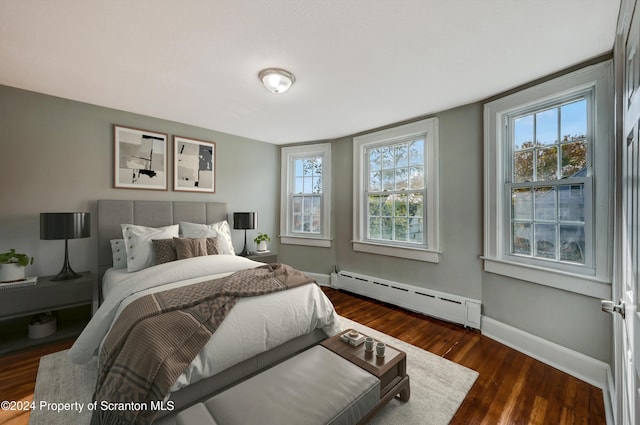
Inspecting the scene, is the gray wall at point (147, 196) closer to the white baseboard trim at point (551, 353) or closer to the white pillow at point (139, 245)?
the white baseboard trim at point (551, 353)

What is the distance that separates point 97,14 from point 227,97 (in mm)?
1211

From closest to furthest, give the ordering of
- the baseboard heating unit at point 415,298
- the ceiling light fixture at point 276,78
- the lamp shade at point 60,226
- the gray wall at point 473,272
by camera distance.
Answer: the gray wall at point 473,272
the ceiling light fixture at point 276,78
the lamp shade at point 60,226
the baseboard heating unit at point 415,298

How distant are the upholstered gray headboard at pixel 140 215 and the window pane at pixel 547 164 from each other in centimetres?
388

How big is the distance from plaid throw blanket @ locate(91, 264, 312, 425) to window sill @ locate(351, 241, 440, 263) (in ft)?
6.95

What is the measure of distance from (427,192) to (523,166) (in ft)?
3.21

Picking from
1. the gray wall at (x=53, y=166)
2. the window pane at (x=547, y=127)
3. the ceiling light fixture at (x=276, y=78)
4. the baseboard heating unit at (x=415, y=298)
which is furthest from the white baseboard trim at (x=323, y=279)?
the window pane at (x=547, y=127)

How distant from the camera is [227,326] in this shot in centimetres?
162

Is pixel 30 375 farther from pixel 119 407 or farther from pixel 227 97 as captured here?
pixel 227 97

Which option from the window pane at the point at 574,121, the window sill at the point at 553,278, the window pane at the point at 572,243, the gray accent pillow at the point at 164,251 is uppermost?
the window pane at the point at 574,121

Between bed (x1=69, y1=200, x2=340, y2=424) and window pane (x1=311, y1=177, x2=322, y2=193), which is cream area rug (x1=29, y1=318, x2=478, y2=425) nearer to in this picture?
bed (x1=69, y1=200, x2=340, y2=424)

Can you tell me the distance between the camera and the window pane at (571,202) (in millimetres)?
2092

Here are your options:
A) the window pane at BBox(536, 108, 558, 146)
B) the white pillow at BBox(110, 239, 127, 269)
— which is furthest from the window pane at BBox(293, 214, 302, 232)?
the window pane at BBox(536, 108, 558, 146)

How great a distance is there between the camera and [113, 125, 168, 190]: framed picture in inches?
121

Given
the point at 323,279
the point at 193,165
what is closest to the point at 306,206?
the point at 323,279
